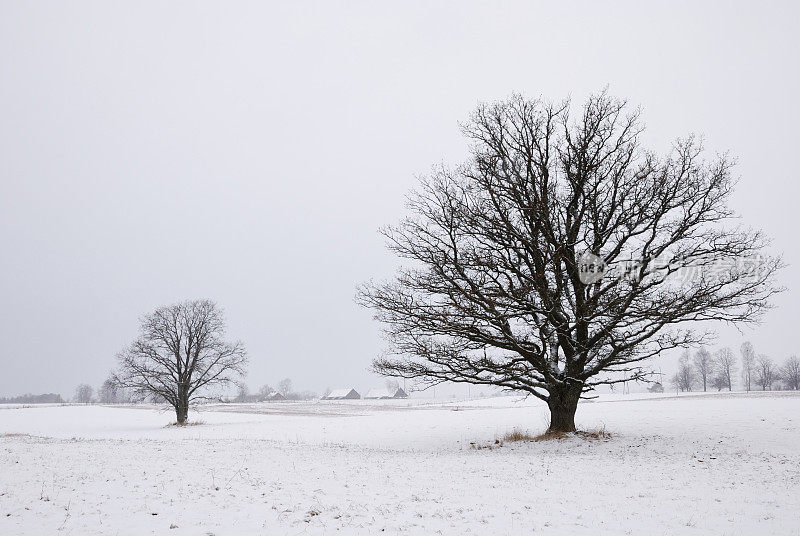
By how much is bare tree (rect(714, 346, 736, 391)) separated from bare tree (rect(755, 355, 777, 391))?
611 centimetres

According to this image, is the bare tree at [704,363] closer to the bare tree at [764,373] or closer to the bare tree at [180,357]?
the bare tree at [764,373]

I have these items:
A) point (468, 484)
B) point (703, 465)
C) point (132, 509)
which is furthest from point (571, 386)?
point (132, 509)

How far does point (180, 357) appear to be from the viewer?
133ft

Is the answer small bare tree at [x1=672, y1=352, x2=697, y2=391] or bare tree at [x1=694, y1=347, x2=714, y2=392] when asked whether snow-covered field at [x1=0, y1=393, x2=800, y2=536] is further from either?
bare tree at [x1=694, y1=347, x2=714, y2=392]

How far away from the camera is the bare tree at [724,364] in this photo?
12619 centimetres

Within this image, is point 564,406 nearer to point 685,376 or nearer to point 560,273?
point 560,273

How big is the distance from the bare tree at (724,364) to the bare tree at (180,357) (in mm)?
127160

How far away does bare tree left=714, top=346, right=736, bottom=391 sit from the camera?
126 meters

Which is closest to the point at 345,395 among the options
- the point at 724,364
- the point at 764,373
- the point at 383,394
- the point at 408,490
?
the point at 383,394

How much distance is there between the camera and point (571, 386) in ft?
56.9

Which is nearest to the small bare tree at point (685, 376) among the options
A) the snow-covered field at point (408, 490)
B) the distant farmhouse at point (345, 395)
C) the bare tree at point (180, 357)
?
the distant farmhouse at point (345, 395)

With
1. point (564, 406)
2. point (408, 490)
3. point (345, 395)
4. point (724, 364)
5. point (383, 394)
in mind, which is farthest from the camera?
point (383, 394)

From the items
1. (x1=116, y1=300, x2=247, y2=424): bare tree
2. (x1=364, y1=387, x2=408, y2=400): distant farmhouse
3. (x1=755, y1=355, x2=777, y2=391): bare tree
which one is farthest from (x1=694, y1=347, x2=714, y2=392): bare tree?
(x1=116, y1=300, x2=247, y2=424): bare tree

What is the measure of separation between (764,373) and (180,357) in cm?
13490
